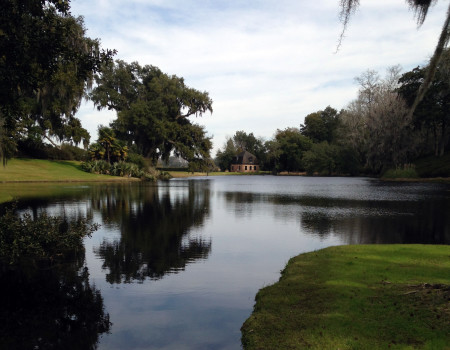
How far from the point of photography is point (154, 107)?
225 feet

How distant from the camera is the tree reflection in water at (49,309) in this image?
660cm

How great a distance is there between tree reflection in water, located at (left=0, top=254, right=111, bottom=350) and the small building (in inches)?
5327

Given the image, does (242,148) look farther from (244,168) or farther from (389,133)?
(389,133)

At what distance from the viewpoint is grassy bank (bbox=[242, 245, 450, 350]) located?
5539mm

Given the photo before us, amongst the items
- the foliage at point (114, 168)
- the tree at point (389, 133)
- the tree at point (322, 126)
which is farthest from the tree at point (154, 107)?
the tree at point (322, 126)

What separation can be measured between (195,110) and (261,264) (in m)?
63.7

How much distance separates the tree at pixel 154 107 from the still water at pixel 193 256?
145ft

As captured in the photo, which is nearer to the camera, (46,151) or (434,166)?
(46,151)

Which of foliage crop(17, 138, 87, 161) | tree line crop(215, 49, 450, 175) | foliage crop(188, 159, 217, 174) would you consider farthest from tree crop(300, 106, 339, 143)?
foliage crop(17, 138, 87, 161)

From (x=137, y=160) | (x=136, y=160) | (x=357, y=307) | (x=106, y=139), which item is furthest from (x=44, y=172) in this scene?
(x=357, y=307)

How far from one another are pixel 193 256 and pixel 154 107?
59.3 meters

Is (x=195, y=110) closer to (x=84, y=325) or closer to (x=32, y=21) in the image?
(x=32, y=21)

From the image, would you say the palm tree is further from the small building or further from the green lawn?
the small building

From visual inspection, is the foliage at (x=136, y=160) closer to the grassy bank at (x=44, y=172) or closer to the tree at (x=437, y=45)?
the grassy bank at (x=44, y=172)
